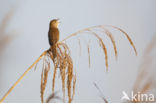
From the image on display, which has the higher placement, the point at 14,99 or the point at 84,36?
the point at 84,36

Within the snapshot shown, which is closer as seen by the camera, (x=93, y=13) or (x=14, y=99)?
(x=14, y=99)

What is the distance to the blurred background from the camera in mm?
1336

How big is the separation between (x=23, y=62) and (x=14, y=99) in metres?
0.20

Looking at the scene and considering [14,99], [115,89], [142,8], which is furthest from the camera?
[142,8]

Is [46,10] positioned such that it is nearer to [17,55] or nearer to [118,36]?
[17,55]

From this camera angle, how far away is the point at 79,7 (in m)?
1.45

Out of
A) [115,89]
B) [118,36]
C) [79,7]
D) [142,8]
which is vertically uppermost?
[79,7]

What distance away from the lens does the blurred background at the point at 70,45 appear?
52.6 inches

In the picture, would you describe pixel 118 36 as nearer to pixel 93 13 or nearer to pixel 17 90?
pixel 93 13

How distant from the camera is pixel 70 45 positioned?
4.60 feet

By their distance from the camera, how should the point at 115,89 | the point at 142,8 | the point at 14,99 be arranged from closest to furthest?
the point at 14,99 → the point at 115,89 → the point at 142,8

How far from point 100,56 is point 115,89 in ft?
0.67

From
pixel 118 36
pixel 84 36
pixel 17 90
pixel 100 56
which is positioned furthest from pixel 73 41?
pixel 17 90

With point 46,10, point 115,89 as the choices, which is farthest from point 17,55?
point 115,89
